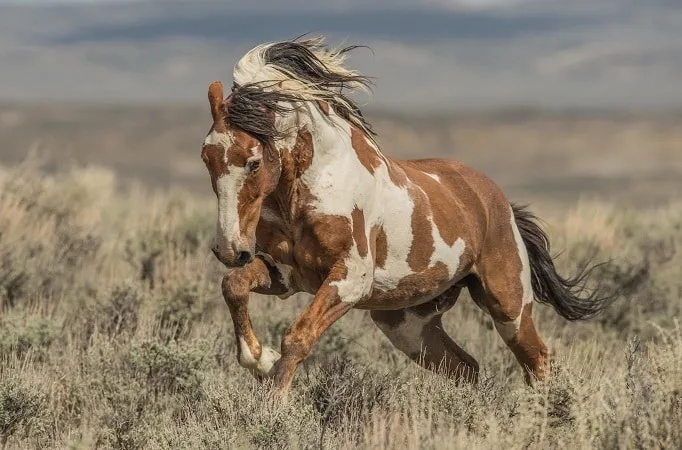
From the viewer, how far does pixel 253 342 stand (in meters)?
7.23

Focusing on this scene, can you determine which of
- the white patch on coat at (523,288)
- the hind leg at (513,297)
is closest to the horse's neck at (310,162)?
the hind leg at (513,297)

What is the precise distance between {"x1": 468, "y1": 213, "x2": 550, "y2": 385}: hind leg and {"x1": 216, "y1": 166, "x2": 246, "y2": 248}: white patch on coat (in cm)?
230

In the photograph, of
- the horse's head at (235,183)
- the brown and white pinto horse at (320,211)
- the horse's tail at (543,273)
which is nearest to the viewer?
the horse's head at (235,183)

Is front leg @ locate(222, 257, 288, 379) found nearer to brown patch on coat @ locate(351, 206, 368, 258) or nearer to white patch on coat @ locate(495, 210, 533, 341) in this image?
brown patch on coat @ locate(351, 206, 368, 258)

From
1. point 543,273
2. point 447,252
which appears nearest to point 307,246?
point 447,252

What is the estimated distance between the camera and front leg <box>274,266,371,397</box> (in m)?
6.92

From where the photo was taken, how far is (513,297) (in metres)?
8.65

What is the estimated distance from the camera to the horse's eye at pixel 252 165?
22.2 feet

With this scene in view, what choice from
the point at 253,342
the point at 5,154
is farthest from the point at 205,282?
the point at 5,154

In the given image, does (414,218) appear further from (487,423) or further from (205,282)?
(205,282)

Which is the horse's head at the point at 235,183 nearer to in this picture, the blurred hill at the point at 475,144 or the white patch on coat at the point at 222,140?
the white patch on coat at the point at 222,140

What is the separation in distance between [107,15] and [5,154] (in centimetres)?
13271

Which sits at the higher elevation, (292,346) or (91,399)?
(292,346)

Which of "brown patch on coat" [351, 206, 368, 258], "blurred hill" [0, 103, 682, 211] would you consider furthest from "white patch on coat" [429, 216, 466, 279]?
"blurred hill" [0, 103, 682, 211]
